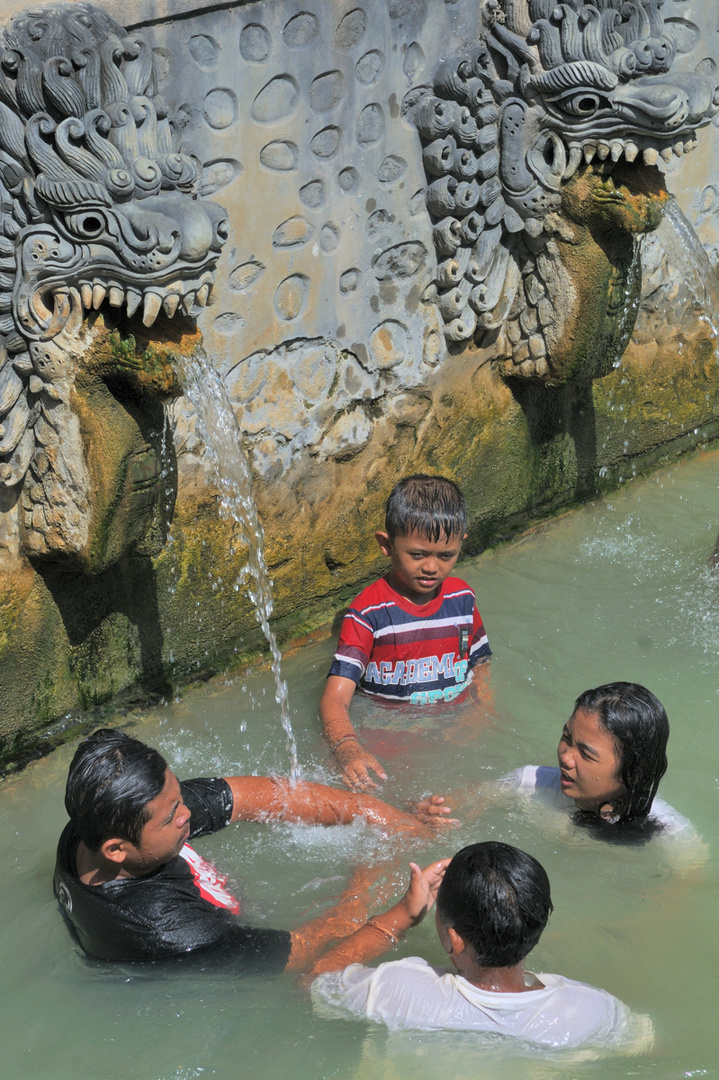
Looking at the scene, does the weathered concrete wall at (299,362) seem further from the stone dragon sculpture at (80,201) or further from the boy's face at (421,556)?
the boy's face at (421,556)

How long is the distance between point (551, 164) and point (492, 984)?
2.94 m

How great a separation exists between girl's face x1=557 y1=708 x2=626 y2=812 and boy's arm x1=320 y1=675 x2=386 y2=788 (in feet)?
2.02

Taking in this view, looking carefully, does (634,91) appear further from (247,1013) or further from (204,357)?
(247,1013)

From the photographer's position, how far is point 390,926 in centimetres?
262

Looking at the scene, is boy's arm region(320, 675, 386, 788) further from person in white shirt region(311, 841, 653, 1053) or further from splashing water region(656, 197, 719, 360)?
splashing water region(656, 197, 719, 360)

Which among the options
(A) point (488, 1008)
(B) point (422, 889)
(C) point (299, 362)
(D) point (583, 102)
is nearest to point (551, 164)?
(D) point (583, 102)

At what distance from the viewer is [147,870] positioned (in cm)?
254

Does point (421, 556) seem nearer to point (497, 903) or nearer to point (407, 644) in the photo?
point (407, 644)

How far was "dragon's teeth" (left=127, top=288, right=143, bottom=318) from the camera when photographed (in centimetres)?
297

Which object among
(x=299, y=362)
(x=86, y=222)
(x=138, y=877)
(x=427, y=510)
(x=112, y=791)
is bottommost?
(x=138, y=877)

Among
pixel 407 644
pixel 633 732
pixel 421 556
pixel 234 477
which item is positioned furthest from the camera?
pixel 234 477

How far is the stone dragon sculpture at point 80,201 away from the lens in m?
2.80

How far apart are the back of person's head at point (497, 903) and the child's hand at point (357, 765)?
945 millimetres

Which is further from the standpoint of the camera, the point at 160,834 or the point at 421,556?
the point at 421,556
